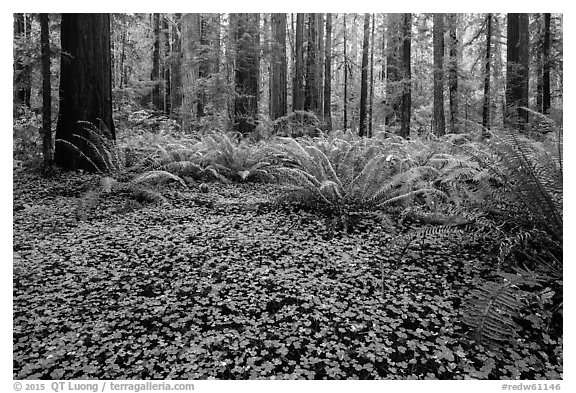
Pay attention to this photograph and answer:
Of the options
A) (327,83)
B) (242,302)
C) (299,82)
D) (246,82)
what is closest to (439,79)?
(299,82)

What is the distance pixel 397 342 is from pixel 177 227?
94.9 inches

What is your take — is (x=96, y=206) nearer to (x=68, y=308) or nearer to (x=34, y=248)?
(x=34, y=248)

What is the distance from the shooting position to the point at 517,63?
7.60 metres

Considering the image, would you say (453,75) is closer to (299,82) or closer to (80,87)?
(299,82)

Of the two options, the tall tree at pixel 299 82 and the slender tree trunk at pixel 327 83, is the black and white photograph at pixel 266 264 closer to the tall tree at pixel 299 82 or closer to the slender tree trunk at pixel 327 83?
the tall tree at pixel 299 82

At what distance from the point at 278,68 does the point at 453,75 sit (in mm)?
4584

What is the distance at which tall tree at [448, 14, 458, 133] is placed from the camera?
396 inches

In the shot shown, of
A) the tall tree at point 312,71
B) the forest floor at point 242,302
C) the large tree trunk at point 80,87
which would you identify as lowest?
the forest floor at point 242,302

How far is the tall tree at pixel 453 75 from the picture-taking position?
10.1m

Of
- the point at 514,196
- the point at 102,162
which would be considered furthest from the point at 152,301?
the point at 102,162

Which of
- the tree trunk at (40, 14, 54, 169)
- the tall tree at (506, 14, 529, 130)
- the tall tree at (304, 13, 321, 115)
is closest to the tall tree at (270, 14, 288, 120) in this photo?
the tall tree at (304, 13, 321, 115)

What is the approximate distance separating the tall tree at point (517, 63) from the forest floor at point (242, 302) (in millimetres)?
5816

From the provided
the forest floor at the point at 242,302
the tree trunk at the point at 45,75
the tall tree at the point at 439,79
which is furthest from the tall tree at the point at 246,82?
the forest floor at the point at 242,302

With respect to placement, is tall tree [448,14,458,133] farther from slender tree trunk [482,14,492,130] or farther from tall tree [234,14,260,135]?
tall tree [234,14,260,135]
